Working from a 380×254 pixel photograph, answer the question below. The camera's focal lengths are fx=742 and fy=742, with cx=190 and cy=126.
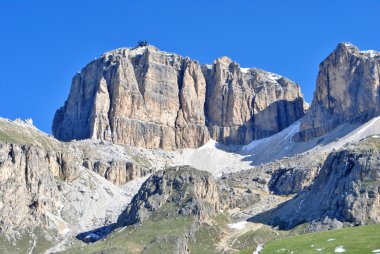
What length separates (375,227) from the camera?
112 metres

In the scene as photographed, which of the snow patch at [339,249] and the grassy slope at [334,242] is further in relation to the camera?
the grassy slope at [334,242]

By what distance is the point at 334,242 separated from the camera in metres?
104

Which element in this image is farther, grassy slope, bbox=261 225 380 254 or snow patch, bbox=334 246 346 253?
grassy slope, bbox=261 225 380 254

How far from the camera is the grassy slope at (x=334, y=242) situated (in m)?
97.6

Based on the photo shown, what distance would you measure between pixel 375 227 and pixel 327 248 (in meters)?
14.6

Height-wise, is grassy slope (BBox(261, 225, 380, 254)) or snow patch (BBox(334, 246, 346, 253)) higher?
grassy slope (BBox(261, 225, 380, 254))

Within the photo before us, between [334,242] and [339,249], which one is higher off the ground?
[334,242]

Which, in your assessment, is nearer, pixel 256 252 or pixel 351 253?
pixel 351 253

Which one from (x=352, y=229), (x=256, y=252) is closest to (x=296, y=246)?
(x=256, y=252)

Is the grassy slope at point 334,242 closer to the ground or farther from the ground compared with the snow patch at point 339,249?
farther from the ground

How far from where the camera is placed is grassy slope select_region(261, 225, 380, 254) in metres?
97.6

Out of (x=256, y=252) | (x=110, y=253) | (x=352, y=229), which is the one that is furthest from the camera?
(x=110, y=253)

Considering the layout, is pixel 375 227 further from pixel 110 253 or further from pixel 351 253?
Answer: pixel 110 253

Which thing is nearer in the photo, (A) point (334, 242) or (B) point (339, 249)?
(B) point (339, 249)
